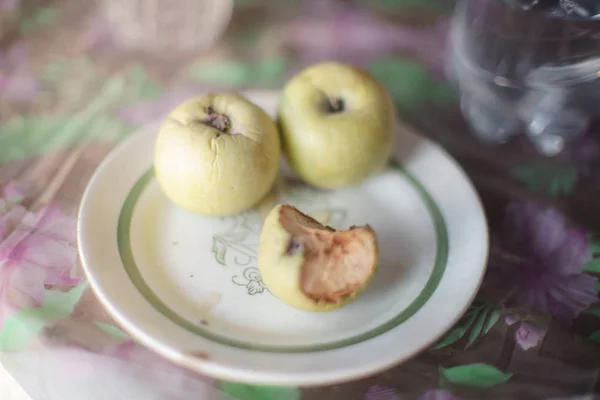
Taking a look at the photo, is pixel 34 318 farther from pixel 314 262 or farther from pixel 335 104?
pixel 335 104

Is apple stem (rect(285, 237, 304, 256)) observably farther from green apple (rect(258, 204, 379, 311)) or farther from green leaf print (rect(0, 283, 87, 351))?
green leaf print (rect(0, 283, 87, 351))

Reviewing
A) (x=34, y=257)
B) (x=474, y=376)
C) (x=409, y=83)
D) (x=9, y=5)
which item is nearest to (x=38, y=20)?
(x=9, y=5)

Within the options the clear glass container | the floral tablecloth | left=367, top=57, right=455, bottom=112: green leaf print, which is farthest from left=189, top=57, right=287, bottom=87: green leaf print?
the clear glass container

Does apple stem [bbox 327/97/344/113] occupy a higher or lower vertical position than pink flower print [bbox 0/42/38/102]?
higher

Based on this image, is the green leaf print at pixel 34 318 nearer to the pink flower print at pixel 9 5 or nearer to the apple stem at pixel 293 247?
the apple stem at pixel 293 247

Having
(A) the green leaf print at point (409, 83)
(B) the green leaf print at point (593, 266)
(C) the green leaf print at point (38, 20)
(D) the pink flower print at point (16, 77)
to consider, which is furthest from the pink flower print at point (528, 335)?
(C) the green leaf print at point (38, 20)
